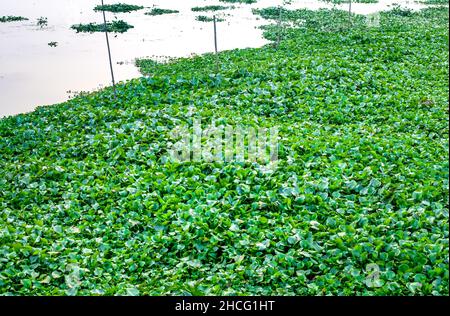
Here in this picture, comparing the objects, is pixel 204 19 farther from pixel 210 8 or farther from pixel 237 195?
pixel 237 195

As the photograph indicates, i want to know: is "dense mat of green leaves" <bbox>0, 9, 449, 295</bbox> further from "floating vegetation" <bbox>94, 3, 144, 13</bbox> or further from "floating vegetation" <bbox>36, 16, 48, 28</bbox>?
"floating vegetation" <bbox>94, 3, 144, 13</bbox>

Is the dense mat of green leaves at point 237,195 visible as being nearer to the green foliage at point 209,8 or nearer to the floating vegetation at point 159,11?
the floating vegetation at point 159,11

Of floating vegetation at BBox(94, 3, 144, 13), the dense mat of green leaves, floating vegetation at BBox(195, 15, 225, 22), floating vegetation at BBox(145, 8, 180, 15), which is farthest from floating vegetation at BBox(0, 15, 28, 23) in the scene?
the dense mat of green leaves

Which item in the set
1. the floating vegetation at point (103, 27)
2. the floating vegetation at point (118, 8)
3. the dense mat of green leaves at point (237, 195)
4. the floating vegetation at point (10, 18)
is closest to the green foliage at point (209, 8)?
the floating vegetation at point (118, 8)

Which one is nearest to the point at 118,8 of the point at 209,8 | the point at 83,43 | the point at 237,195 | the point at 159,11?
the point at 159,11
